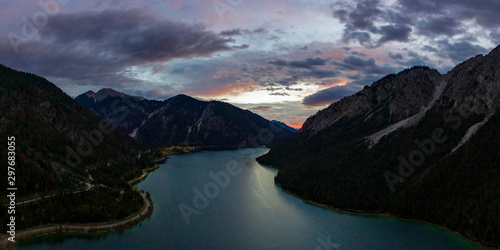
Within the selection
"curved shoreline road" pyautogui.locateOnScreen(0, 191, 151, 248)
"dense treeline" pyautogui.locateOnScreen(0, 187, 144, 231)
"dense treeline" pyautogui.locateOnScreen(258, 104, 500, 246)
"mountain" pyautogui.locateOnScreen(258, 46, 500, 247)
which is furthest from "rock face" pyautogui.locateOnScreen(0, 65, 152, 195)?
"dense treeline" pyautogui.locateOnScreen(258, 104, 500, 246)

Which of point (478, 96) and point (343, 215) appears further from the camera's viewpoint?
point (478, 96)

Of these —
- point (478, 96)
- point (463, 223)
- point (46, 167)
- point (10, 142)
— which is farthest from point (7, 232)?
point (478, 96)

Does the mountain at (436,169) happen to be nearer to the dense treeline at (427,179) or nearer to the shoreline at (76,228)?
the dense treeline at (427,179)

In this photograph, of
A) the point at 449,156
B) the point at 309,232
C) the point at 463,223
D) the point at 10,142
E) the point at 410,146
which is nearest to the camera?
the point at 463,223

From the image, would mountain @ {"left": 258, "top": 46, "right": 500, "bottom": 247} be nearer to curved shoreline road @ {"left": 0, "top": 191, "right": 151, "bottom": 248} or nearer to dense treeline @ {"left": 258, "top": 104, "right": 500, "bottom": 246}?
dense treeline @ {"left": 258, "top": 104, "right": 500, "bottom": 246}

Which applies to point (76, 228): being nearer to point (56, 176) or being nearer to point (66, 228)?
point (66, 228)

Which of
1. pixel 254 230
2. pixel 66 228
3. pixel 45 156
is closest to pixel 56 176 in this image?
pixel 45 156

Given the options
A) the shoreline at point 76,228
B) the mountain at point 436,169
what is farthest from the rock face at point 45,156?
the mountain at point 436,169

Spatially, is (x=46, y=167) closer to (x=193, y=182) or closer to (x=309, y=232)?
(x=193, y=182)
